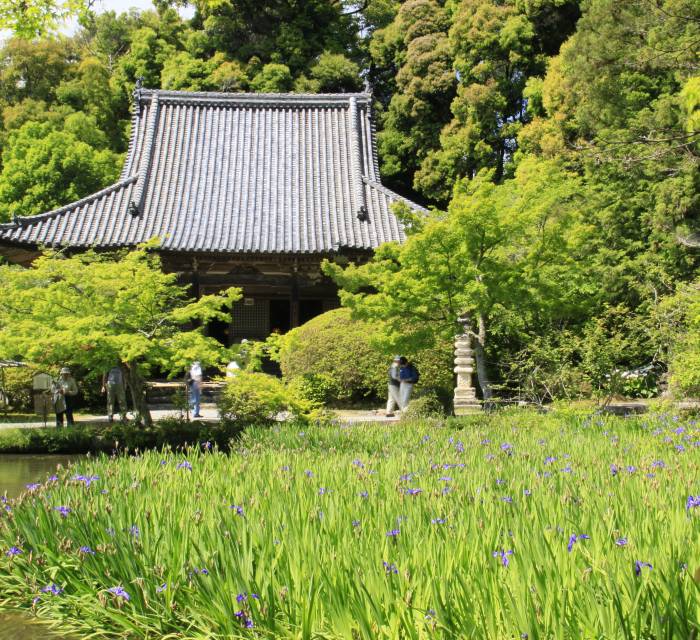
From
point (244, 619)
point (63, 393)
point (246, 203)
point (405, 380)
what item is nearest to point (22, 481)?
point (63, 393)

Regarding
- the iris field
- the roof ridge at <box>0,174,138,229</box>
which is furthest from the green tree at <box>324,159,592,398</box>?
the roof ridge at <box>0,174,138,229</box>

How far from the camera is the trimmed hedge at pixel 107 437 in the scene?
10367mm

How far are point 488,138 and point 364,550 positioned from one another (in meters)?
26.5

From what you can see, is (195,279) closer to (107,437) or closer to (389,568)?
(107,437)

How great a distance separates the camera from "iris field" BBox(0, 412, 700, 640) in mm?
2422

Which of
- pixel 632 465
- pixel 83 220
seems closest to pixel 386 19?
pixel 83 220

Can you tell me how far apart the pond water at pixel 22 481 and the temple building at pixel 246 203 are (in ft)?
22.3

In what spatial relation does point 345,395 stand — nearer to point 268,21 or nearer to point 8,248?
point 8,248

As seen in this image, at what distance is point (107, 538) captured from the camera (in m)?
3.50

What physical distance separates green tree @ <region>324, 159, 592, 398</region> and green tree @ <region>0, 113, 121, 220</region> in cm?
1878

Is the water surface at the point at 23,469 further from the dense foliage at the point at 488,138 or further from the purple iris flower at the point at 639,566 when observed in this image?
the purple iris flower at the point at 639,566

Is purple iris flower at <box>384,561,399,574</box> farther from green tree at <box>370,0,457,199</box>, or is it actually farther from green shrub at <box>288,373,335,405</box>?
green tree at <box>370,0,457,199</box>

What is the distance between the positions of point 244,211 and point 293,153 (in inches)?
135

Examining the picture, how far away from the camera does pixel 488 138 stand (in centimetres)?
2769
